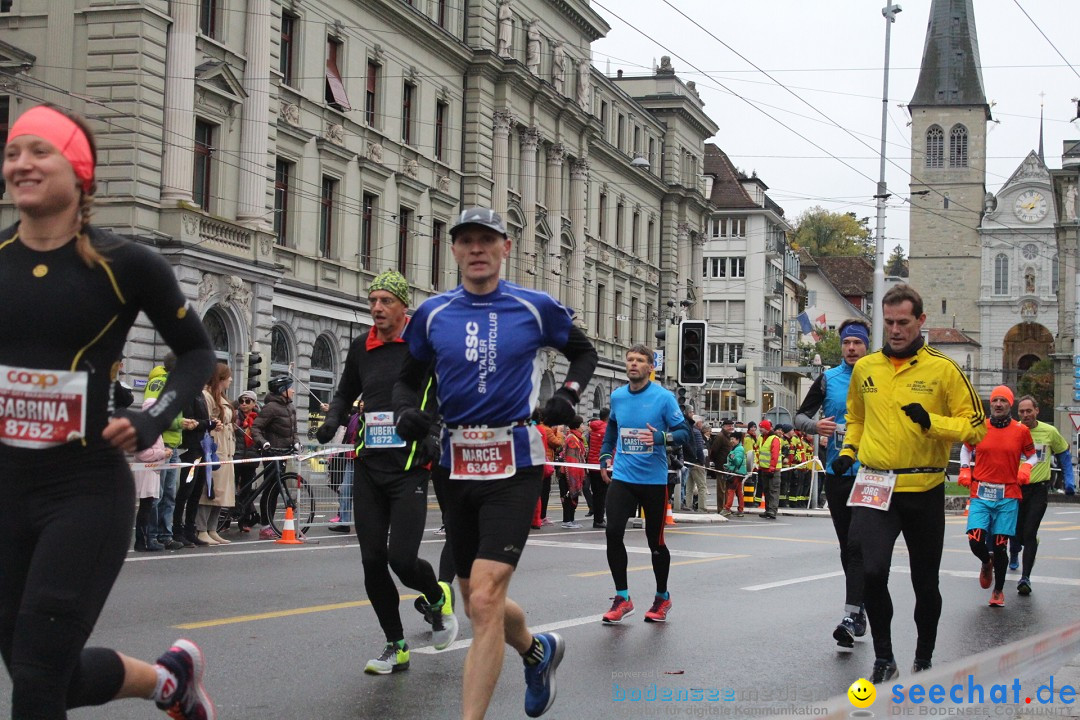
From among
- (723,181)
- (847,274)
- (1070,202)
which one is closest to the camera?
(723,181)

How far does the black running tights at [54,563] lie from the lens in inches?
152

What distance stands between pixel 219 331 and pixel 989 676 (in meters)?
28.3

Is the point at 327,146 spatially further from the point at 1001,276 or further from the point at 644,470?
the point at 1001,276

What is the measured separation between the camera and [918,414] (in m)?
6.89

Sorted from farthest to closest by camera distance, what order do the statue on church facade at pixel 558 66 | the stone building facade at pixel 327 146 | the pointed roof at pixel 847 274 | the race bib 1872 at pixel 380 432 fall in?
the pointed roof at pixel 847 274, the statue on church facade at pixel 558 66, the stone building facade at pixel 327 146, the race bib 1872 at pixel 380 432

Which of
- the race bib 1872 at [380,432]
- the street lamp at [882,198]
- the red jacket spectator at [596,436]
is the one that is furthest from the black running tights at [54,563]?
the street lamp at [882,198]

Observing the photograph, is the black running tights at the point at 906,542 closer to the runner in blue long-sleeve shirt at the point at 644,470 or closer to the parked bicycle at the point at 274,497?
the runner in blue long-sleeve shirt at the point at 644,470

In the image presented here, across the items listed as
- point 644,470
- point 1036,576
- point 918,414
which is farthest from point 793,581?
point 918,414

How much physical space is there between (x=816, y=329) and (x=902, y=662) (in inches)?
4052

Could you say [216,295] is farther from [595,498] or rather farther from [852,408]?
[852,408]

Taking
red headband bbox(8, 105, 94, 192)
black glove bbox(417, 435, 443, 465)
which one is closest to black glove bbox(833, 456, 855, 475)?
black glove bbox(417, 435, 443, 465)

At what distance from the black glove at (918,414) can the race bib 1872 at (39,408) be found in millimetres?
4260

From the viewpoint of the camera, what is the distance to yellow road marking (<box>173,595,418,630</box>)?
8.95 meters

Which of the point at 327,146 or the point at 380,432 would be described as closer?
the point at 380,432
